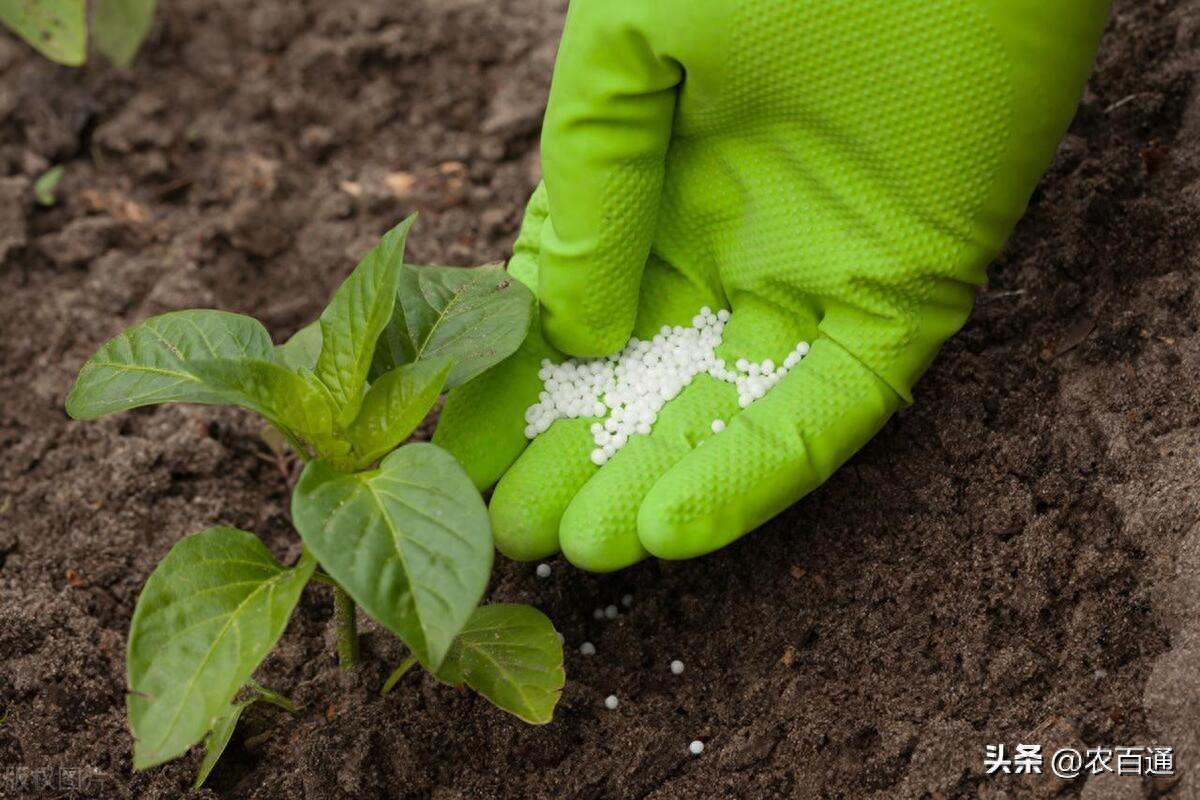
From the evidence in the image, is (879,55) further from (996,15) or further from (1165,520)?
(1165,520)

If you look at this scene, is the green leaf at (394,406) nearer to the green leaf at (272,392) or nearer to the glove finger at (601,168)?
the green leaf at (272,392)

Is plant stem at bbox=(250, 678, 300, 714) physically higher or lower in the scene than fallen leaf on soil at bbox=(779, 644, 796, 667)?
lower

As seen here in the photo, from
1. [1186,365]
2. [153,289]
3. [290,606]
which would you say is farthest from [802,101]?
[153,289]

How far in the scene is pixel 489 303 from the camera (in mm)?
1293

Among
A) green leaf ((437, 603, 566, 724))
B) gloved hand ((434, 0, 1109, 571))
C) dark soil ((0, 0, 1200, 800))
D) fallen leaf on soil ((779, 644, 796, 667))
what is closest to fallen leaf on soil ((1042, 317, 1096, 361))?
dark soil ((0, 0, 1200, 800))

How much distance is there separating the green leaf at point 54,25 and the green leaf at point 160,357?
81 centimetres

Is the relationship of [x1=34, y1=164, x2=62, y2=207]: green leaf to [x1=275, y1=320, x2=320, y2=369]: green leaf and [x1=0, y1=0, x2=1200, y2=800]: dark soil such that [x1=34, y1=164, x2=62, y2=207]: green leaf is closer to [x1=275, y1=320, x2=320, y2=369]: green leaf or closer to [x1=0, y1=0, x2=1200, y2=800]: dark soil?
[x1=0, y1=0, x2=1200, y2=800]: dark soil

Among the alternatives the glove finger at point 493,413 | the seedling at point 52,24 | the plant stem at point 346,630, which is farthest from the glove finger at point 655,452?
the seedling at point 52,24

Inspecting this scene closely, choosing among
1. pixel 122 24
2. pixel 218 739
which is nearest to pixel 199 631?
pixel 218 739

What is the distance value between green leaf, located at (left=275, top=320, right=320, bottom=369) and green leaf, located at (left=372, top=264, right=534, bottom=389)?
9 cm

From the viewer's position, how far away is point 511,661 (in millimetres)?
Answer: 1216

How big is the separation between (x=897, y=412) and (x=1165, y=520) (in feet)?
1.01

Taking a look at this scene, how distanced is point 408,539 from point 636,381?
40cm

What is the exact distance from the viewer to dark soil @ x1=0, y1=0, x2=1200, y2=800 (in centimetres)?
123
